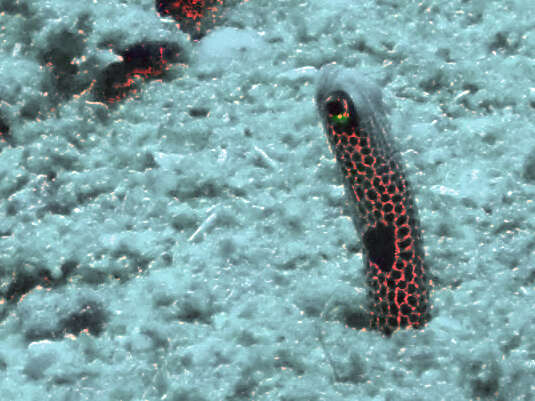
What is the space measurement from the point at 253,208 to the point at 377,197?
465 millimetres

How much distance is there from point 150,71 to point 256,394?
100cm

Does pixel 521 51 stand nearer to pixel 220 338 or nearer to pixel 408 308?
pixel 408 308

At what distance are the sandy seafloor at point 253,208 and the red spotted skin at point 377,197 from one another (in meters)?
0.10

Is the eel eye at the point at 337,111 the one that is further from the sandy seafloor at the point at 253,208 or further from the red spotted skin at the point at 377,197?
the sandy seafloor at the point at 253,208

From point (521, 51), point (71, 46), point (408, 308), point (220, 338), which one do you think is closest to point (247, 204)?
point (220, 338)

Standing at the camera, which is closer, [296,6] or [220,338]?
[220,338]

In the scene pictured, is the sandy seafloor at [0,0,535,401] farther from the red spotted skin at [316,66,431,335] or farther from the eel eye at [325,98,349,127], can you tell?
the eel eye at [325,98,349,127]

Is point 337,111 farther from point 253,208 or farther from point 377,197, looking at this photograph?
point 253,208

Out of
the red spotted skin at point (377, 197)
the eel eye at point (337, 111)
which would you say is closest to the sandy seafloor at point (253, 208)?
the red spotted skin at point (377, 197)

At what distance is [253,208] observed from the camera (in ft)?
5.80

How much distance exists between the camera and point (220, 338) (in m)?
1.51

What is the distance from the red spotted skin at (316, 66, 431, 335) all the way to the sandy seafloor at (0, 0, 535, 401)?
0.10 metres

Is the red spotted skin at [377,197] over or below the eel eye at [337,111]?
below

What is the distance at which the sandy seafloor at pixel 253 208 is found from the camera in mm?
1467
